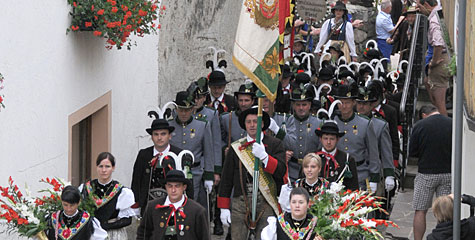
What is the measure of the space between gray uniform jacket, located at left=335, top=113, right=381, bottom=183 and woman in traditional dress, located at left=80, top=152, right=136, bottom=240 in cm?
350

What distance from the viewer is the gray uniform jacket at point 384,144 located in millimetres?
12531

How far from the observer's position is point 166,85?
53.6ft

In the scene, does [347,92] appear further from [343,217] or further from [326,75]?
[343,217]

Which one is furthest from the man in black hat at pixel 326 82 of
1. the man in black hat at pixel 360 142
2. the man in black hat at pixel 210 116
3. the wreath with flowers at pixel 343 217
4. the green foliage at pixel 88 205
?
the green foliage at pixel 88 205

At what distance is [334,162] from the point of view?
11.2 meters

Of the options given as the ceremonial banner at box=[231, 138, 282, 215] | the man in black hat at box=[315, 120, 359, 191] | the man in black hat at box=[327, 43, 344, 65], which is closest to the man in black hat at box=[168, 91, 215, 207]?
the ceremonial banner at box=[231, 138, 282, 215]

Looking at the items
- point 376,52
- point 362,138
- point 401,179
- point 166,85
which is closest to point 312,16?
point 376,52

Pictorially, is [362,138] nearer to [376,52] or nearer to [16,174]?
[16,174]

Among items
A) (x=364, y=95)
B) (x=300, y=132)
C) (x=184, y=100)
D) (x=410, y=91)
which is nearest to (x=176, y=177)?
(x=184, y=100)

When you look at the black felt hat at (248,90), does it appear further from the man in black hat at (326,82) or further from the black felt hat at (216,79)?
the man in black hat at (326,82)

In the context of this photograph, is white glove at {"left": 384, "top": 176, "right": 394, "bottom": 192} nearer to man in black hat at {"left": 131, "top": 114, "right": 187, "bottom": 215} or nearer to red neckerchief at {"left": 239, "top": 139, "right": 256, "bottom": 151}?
red neckerchief at {"left": 239, "top": 139, "right": 256, "bottom": 151}

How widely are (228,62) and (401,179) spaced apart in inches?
216

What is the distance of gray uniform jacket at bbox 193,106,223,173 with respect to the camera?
12607mm

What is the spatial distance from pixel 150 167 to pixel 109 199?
1457 millimetres
